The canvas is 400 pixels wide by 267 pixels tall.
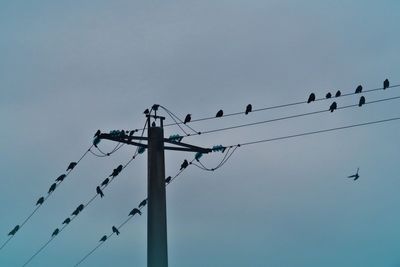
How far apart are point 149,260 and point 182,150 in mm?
3884

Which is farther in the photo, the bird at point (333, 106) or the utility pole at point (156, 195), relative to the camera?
the bird at point (333, 106)

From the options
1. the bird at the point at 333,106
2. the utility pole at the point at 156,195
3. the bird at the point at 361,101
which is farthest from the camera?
the bird at the point at 333,106

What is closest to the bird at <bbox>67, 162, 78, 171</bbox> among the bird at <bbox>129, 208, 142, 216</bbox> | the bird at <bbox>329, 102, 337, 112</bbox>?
the bird at <bbox>129, 208, 142, 216</bbox>

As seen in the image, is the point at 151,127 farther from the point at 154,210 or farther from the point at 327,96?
the point at 327,96

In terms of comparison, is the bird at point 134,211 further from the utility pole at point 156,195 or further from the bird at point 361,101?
the bird at point 361,101

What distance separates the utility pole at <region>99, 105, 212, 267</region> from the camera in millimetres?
17188

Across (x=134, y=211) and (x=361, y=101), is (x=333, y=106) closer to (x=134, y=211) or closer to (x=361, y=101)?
(x=361, y=101)

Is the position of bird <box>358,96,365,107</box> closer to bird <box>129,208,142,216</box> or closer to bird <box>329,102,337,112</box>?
bird <box>329,102,337,112</box>

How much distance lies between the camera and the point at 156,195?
17.4 metres

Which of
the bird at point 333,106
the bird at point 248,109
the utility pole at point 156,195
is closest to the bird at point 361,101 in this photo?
the bird at point 333,106

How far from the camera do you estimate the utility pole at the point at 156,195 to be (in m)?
17.2

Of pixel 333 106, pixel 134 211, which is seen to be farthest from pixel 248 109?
pixel 134 211

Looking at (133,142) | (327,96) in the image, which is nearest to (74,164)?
(133,142)

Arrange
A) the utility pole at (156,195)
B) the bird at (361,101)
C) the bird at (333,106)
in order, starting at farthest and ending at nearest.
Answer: the bird at (333,106), the bird at (361,101), the utility pole at (156,195)
